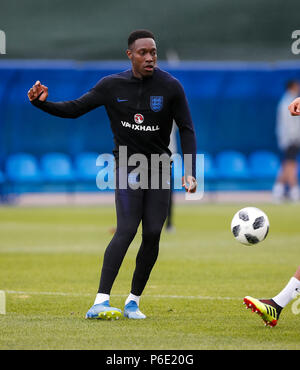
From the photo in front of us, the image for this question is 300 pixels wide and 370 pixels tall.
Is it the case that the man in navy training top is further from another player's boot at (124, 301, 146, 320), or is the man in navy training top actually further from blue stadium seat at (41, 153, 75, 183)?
blue stadium seat at (41, 153, 75, 183)

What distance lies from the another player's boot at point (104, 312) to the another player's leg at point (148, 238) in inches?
8.3

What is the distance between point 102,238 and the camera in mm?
14000

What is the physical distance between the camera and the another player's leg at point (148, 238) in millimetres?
7027

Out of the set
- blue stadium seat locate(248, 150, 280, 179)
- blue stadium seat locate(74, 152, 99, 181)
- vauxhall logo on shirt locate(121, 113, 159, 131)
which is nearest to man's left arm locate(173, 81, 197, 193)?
vauxhall logo on shirt locate(121, 113, 159, 131)

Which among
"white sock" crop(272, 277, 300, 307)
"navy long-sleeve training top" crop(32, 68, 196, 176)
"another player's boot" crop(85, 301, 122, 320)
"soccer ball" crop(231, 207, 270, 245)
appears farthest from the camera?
"soccer ball" crop(231, 207, 270, 245)

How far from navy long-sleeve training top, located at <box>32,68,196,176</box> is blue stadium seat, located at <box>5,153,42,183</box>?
15.3 metres

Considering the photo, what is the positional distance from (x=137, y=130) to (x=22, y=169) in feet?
54.0

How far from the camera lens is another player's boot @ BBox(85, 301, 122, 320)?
22.4 ft

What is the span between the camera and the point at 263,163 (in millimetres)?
24672

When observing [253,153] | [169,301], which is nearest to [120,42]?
[253,153]

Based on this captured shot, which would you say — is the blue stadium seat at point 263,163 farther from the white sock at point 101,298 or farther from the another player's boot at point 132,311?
the white sock at point 101,298

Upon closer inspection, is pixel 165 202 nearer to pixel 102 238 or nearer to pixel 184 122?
pixel 184 122

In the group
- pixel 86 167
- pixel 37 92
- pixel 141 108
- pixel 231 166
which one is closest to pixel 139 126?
pixel 141 108

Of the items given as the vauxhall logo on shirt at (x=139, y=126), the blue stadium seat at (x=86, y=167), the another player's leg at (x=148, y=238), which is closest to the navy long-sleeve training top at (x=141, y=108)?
the vauxhall logo on shirt at (x=139, y=126)
